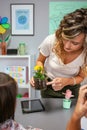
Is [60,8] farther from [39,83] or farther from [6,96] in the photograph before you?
[6,96]

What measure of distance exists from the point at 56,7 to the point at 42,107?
2002 mm

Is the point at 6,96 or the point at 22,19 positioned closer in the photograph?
the point at 6,96

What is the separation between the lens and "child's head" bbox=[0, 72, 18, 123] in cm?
99

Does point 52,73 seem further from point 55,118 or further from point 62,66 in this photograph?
point 55,118

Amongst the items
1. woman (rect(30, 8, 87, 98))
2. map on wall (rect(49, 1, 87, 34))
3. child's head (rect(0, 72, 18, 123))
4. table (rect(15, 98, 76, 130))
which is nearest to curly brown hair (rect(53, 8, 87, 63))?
woman (rect(30, 8, 87, 98))

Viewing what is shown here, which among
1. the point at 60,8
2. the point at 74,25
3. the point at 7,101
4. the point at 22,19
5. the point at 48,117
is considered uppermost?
the point at 60,8

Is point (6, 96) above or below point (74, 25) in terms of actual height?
below

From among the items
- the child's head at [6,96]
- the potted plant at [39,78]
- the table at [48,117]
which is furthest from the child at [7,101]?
the potted plant at [39,78]

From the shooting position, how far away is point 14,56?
315cm

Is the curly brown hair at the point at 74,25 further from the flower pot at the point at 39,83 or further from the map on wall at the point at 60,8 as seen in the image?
the map on wall at the point at 60,8

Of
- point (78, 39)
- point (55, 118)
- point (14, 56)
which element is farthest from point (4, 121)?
point (14, 56)

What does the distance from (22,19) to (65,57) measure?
1.63 m

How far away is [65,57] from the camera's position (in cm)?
190

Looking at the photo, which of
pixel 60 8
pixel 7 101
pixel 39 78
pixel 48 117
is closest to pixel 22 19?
pixel 60 8
